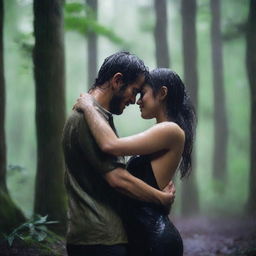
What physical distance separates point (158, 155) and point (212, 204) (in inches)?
615

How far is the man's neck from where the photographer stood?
12.6 ft

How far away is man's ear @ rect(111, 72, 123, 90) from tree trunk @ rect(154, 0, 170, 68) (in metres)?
12.4

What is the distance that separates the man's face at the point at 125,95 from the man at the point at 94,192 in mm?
227

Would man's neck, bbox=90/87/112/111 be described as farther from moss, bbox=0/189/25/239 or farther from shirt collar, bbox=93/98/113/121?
moss, bbox=0/189/25/239

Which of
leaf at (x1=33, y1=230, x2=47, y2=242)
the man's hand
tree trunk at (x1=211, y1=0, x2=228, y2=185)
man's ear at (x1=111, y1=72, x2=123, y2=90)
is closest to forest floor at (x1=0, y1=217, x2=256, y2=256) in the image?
leaf at (x1=33, y1=230, x2=47, y2=242)

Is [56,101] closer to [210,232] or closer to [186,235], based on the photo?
[186,235]

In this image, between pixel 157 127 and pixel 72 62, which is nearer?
pixel 157 127

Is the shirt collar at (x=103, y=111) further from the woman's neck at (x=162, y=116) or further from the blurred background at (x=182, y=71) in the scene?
the blurred background at (x=182, y=71)

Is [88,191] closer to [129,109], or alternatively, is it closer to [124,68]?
[124,68]

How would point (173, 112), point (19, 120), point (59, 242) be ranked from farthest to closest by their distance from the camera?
point (19, 120), point (59, 242), point (173, 112)

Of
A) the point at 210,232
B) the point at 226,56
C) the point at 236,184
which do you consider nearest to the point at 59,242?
the point at 210,232

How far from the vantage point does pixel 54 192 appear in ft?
23.1

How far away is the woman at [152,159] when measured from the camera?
136 inches

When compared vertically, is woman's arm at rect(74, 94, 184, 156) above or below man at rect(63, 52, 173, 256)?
above
